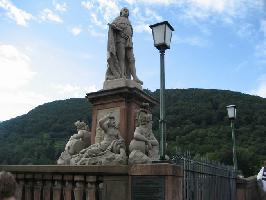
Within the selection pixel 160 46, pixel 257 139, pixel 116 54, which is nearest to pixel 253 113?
pixel 257 139

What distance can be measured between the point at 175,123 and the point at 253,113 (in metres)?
12.8

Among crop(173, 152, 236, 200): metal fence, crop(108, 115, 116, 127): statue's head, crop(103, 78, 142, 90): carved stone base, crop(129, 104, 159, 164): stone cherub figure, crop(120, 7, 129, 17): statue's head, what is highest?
crop(120, 7, 129, 17): statue's head

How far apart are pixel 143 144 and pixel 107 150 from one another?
104 cm

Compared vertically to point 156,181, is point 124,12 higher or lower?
higher

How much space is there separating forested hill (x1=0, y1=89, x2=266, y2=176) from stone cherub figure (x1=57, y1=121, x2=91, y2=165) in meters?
21.3

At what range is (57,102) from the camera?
62344 millimetres

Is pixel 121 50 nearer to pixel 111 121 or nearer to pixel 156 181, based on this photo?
pixel 111 121

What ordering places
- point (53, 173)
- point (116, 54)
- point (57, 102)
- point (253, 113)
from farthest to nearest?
point (57, 102), point (253, 113), point (116, 54), point (53, 173)

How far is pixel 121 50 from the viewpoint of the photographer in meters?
12.0

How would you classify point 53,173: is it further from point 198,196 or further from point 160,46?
point 160,46

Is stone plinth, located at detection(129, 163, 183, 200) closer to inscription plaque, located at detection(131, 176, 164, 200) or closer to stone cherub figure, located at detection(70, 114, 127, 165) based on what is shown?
inscription plaque, located at detection(131, 176, 164, 200)

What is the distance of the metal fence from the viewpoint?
228 inches

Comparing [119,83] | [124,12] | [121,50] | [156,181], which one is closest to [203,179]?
[156,181]

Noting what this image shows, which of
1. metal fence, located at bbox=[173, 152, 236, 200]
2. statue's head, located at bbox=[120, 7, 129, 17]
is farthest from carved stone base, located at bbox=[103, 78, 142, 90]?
metal fence, located at bbox=[173, 152, 236, 200]
